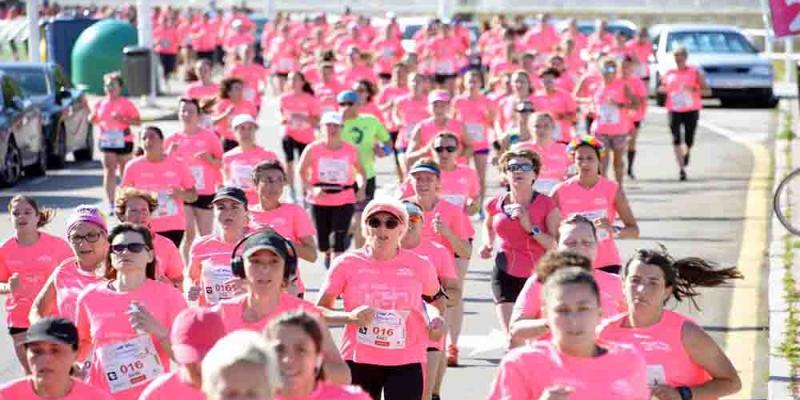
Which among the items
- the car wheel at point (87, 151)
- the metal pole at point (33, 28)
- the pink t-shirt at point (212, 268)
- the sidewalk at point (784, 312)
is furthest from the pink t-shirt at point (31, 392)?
the metal pole at point (33, 28)

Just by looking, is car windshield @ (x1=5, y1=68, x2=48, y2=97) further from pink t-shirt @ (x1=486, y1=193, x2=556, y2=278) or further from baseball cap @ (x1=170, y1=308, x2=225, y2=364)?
baseball cap @ (x1=170, y1=308, x2=225, y2=364)

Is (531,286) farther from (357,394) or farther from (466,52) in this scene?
(466,52)

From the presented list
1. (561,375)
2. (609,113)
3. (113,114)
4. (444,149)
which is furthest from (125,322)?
(609,113)

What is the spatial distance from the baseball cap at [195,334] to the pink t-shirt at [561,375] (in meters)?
0.99

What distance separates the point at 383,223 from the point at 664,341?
1.95 metres

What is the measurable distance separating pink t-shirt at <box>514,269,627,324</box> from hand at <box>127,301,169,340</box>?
5.24 feet

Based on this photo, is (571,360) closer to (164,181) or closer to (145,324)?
(145,324)

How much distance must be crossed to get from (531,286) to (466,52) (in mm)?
27094

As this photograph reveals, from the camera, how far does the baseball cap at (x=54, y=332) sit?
6535 mm

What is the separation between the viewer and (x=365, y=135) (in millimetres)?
17203

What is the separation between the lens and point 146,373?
7828 millimetres

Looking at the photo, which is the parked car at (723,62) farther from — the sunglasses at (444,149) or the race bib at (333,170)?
the sunglasses at (444,149)

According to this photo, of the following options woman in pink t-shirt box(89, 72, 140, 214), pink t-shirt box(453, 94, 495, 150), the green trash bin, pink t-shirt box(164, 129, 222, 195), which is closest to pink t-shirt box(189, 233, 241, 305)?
pink t-shirt box(164, 129, 222, 195)

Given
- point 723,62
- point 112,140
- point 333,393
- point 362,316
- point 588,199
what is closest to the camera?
point 333,393
